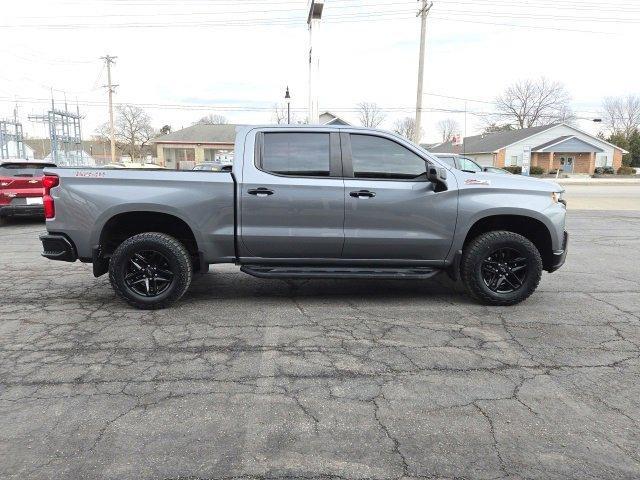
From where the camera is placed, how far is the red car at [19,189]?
11.4 m

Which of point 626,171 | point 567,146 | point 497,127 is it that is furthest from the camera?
point 497,127

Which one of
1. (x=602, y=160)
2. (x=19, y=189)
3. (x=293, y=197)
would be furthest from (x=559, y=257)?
(x=602, y=160)

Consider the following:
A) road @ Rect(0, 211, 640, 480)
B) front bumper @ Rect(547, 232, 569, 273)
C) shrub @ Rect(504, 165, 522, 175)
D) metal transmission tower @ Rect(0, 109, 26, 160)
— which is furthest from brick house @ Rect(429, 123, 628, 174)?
Result: road @ Rect(0, 211, 640, 480)

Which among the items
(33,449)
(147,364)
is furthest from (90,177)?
(33,449)

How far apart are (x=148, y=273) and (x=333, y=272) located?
6.49 ft

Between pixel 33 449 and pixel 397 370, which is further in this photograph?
pixel 397 370

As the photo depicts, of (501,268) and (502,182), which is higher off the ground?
(502,182)

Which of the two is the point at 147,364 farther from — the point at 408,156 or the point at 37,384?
the point at 408,156

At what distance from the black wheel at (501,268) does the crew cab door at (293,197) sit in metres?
1.47

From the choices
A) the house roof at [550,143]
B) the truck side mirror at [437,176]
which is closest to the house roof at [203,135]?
the house roof at [550,143]

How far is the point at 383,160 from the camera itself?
522cm

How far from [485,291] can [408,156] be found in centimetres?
170

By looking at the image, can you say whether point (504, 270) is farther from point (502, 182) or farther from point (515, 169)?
point (515, 169)

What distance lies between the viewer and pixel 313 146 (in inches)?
206
